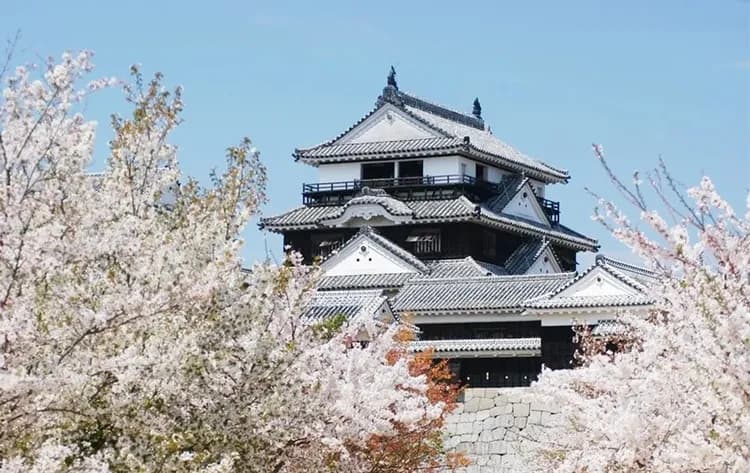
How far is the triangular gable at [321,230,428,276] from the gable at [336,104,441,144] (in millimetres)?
4770

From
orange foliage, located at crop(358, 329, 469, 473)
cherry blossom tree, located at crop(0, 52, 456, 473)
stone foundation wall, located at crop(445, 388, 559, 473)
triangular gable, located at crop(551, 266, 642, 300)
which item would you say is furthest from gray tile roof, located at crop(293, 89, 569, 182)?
cherry blossom tree, located at crop(0, 52, 456, 473)

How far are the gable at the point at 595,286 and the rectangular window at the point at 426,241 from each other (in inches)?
356

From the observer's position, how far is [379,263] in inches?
1432

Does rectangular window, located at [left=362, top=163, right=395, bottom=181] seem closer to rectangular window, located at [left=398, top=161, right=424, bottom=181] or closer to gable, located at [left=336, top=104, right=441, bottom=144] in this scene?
rectangular window, located at [left=398, top=161, right=424, bottom=181]

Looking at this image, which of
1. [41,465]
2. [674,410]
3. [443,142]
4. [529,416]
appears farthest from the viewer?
[443,142]

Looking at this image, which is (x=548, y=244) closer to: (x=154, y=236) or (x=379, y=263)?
(x=379, y=263)

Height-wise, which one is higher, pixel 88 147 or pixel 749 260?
pixel 88 147

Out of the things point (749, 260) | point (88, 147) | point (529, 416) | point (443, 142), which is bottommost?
point (529, 416)

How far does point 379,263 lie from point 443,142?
194 inches

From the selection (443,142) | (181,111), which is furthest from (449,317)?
(181,111)

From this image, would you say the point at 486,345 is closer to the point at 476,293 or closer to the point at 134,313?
the point at 476,293

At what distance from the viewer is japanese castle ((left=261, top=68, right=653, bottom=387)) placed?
29.9 m

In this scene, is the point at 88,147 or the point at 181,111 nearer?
the point at 88,147

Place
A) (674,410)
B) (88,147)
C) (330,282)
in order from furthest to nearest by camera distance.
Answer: (330,282) → (88,147) → (674,410)
